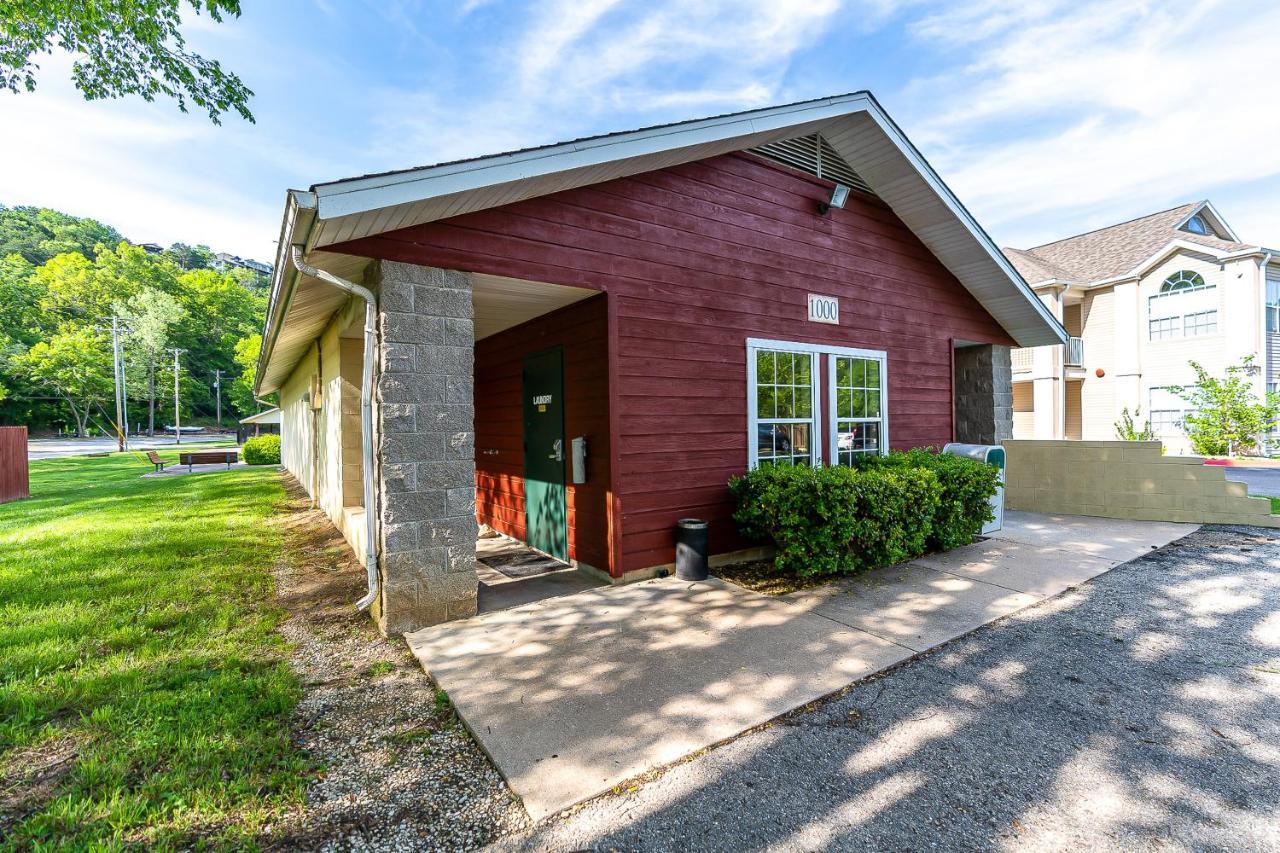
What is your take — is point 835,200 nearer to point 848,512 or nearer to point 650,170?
A: point 650,170

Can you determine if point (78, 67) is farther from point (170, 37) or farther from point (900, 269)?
point (900, 269)

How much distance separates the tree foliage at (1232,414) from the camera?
13.1m

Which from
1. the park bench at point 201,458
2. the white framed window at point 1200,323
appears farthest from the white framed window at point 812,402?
the park bench at point 201,458

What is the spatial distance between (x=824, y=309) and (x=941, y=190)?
6.27 feet

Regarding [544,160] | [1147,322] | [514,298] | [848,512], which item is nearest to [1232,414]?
[1147,322]

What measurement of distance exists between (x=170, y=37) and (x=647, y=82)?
597 centimetres

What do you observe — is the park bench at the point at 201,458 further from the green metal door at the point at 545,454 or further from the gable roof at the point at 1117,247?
the gable roof at the point at 1117,247

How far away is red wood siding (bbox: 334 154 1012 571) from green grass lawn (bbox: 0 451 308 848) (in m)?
2.73

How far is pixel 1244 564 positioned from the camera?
16.5 ft

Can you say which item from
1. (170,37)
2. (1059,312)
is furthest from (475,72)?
(1059,312)

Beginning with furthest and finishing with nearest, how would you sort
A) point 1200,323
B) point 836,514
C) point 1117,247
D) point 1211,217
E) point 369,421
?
point 1211,217 → point 1117,247 → point 1200,323 → point 836,514 → point 369,421

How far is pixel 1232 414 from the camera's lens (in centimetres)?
1341

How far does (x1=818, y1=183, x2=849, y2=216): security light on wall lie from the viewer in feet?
20.1

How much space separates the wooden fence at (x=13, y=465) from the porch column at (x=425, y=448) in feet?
42.9
